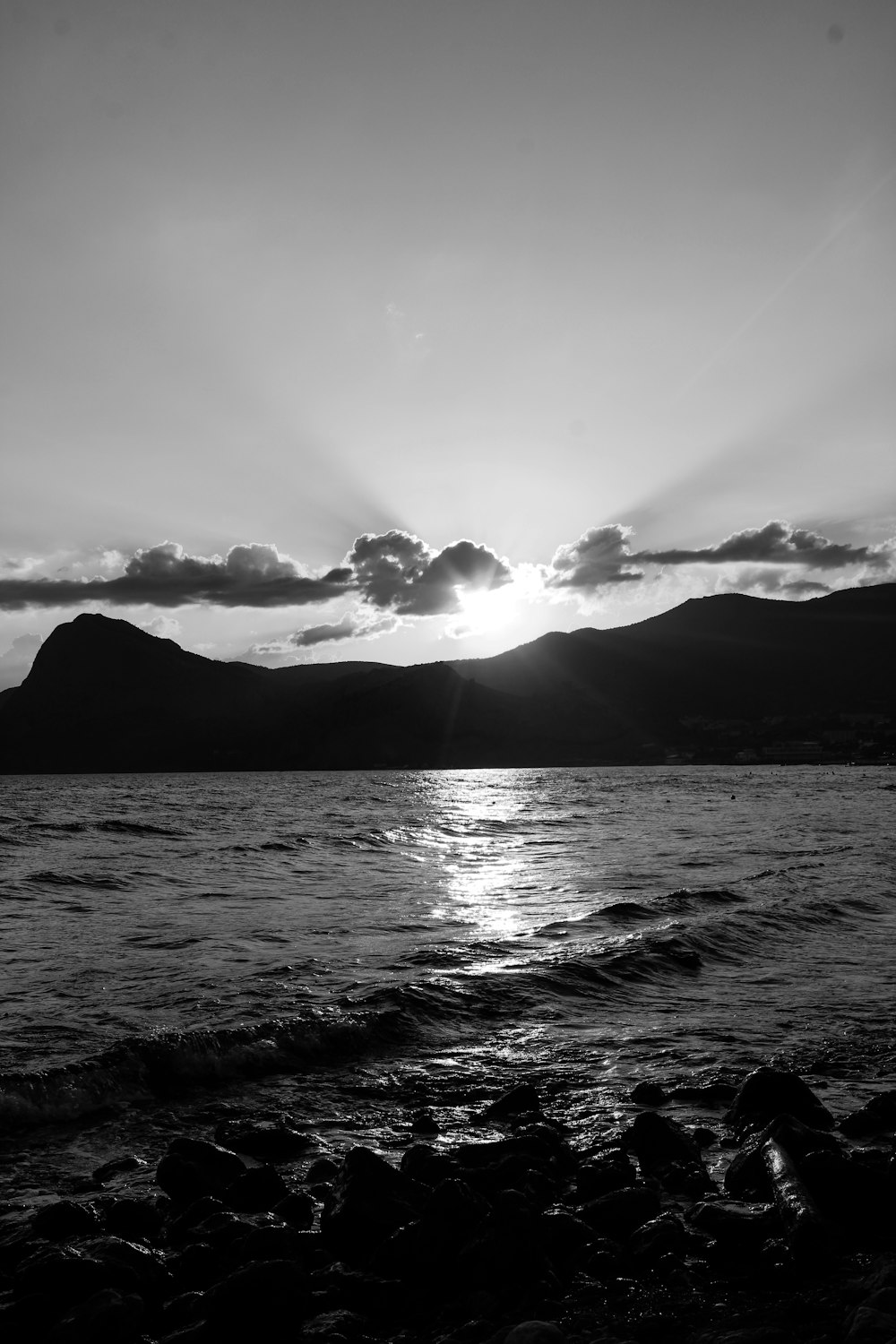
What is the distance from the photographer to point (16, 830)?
45.7 m

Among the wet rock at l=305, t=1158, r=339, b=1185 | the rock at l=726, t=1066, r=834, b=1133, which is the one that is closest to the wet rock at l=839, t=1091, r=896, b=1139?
the rock at l=726, t=1066, r=834, b=1133

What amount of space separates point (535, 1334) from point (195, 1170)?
3.45 metres

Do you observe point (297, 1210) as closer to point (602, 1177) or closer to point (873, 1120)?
point (602, 1177)

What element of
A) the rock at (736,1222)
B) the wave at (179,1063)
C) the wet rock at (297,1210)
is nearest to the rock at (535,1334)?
the rock at (736,1222)

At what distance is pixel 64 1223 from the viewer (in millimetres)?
6207

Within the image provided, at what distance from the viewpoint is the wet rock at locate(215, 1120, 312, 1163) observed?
25.5 ft

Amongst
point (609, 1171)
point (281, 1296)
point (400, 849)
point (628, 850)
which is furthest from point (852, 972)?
point (400, 849)

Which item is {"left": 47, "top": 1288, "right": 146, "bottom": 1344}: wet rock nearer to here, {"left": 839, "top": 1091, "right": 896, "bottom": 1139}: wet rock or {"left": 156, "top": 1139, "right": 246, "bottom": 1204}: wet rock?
{"left": 156, "top": 1139, "right": 246, "bottom": 1204}: wet rock

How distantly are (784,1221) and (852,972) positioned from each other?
32.0 feet

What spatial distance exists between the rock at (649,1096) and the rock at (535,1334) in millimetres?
4601

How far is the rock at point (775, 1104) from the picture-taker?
815cm

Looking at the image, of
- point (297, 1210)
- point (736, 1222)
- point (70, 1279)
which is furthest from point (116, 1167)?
point (736, 1222)

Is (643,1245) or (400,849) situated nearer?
(643,1245)

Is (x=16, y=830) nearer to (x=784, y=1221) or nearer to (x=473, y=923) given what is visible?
(x=473, y=923)
